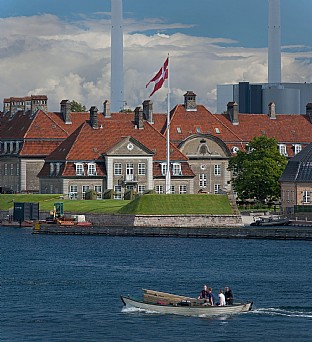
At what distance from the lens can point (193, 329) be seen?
9012 cm

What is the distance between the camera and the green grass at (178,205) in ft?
541

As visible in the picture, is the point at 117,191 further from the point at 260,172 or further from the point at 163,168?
the point at 260,172

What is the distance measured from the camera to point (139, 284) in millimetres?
111375

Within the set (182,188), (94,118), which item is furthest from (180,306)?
(94,118)

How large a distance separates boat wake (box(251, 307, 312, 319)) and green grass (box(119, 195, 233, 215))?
6729 centimetres

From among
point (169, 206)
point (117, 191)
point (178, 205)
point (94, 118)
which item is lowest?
point (169, 206)

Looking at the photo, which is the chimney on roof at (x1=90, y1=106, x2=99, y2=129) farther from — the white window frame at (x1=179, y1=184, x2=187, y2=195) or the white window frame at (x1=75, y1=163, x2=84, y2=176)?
the white window frame at (x1=179, y1=184, x2=187, y2=195)

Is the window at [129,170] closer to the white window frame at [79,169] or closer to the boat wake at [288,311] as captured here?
the white window frame at [79,169]

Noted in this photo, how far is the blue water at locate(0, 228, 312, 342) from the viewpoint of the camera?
8938cm

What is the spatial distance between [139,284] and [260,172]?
69.9 metres

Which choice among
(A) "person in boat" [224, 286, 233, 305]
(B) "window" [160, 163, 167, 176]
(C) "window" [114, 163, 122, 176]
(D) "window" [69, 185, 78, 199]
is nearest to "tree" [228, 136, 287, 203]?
(B) "window" [160, 163, 167, 176]

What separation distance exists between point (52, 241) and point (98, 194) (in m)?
35.2

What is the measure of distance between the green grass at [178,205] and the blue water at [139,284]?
30.5 ft

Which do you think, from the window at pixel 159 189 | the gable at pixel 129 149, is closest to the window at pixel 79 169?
the gable at pixel 129 149
